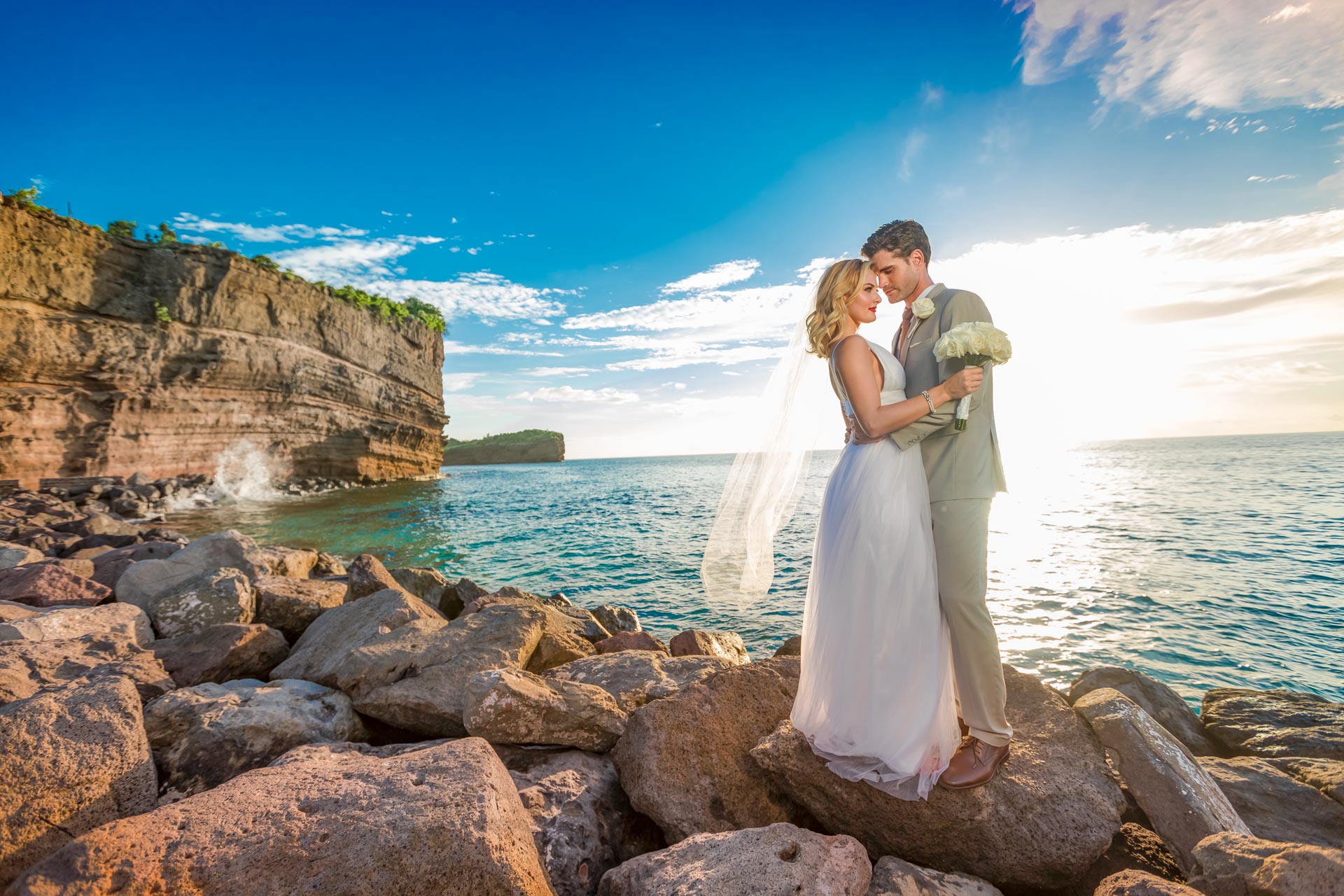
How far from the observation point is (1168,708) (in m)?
4.83

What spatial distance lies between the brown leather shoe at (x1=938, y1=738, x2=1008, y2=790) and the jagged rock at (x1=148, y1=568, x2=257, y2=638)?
6515 mm

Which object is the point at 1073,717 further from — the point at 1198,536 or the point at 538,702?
the point at 1198,536

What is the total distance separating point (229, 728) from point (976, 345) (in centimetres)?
459

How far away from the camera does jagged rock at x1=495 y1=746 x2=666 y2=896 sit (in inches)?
107

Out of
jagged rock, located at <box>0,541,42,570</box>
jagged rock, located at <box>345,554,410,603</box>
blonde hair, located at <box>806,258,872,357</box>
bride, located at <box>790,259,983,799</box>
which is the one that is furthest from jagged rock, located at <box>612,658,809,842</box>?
jagged rock, located at <box>0,541,42,570</box>

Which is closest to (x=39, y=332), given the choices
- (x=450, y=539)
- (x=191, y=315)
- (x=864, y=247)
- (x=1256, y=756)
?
(x=191, y=315)

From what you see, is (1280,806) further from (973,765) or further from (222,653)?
(222,653)

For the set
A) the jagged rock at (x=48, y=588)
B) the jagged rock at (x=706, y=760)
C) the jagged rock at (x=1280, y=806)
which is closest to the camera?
the jagged rock at (x=706, y=760)

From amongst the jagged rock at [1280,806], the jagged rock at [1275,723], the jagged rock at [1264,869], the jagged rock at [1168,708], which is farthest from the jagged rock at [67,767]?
the jagged rock at [1275,723]

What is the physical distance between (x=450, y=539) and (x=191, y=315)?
1889 centimetres

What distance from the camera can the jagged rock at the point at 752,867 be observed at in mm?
2182

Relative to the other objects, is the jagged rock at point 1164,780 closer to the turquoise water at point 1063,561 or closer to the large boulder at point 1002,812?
the large boulder at point 1002,812

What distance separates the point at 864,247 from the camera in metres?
3.44

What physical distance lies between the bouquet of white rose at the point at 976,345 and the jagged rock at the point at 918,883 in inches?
91.4
